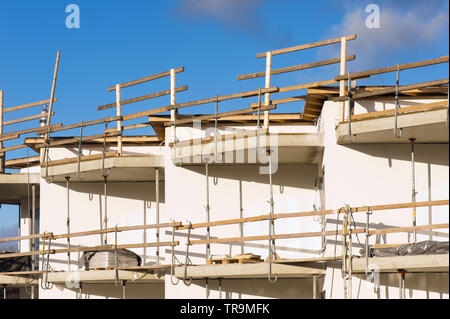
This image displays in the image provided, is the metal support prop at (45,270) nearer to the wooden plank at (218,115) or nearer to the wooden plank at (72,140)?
the wooden plank at (72,140)

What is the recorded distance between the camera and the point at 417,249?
1923 cm

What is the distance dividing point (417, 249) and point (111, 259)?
983 centimetres

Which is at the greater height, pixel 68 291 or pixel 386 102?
pixel 386 102

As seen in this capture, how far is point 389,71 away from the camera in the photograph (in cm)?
2109

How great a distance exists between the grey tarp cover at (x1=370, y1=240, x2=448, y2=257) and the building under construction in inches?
1.2

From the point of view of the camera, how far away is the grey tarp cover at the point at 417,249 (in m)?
18.8

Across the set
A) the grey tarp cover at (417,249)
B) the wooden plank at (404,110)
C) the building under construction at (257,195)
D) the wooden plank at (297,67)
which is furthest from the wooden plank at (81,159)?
the grey tarp cover at (417,249)

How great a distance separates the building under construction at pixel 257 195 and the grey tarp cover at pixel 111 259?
0.13 ft

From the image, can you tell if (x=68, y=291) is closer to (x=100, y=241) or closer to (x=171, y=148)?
(x=100, y=241)

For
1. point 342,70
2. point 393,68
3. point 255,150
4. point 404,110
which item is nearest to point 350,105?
point 342,70

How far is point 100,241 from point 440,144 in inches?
471

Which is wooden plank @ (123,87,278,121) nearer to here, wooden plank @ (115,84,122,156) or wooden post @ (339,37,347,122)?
wooden plank @ (115,84,122,156)

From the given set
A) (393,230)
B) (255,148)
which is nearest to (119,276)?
(255,148)

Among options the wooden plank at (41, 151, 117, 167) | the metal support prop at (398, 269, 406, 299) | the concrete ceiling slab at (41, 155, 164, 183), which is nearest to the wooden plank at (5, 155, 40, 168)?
the concrete ceiling slab at (41, 155, 164, 183)
